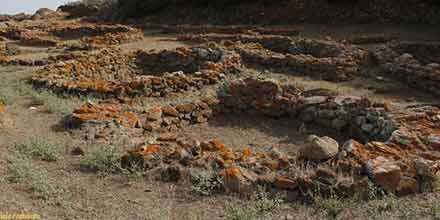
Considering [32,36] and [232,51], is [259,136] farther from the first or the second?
[32,36]

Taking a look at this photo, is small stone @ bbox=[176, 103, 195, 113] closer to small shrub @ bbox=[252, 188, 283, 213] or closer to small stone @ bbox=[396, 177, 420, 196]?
small shrub @ bbox=[252, 188, 283, 213]

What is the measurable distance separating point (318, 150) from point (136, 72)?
6989 mm

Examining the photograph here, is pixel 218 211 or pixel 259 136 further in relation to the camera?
pixel 259 136

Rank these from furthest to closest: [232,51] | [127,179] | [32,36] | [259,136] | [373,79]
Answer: [32,36], [232,51], [373,79], [259,136], [127,179]

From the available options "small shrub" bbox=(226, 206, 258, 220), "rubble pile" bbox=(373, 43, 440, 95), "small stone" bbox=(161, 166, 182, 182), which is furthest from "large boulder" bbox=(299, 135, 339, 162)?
"rubble pile" bbox=(373, 43, 440, 95)

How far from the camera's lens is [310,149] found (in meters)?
4.72

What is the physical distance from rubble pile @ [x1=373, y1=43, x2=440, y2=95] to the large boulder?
447 centimetres

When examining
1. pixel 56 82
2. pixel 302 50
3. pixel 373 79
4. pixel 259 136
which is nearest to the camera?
pixel 259 136

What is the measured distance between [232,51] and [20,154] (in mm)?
6412

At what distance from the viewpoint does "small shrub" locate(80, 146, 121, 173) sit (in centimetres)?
482

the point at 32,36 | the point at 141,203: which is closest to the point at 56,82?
the point at 141,203

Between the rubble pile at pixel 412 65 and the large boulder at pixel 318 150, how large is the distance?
4.47 metres

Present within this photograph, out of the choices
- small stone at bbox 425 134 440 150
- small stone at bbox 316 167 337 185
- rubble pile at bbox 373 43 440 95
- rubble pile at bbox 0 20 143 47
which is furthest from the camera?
rubble pile at bbox 0 20 143 47

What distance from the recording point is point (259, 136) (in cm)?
664
